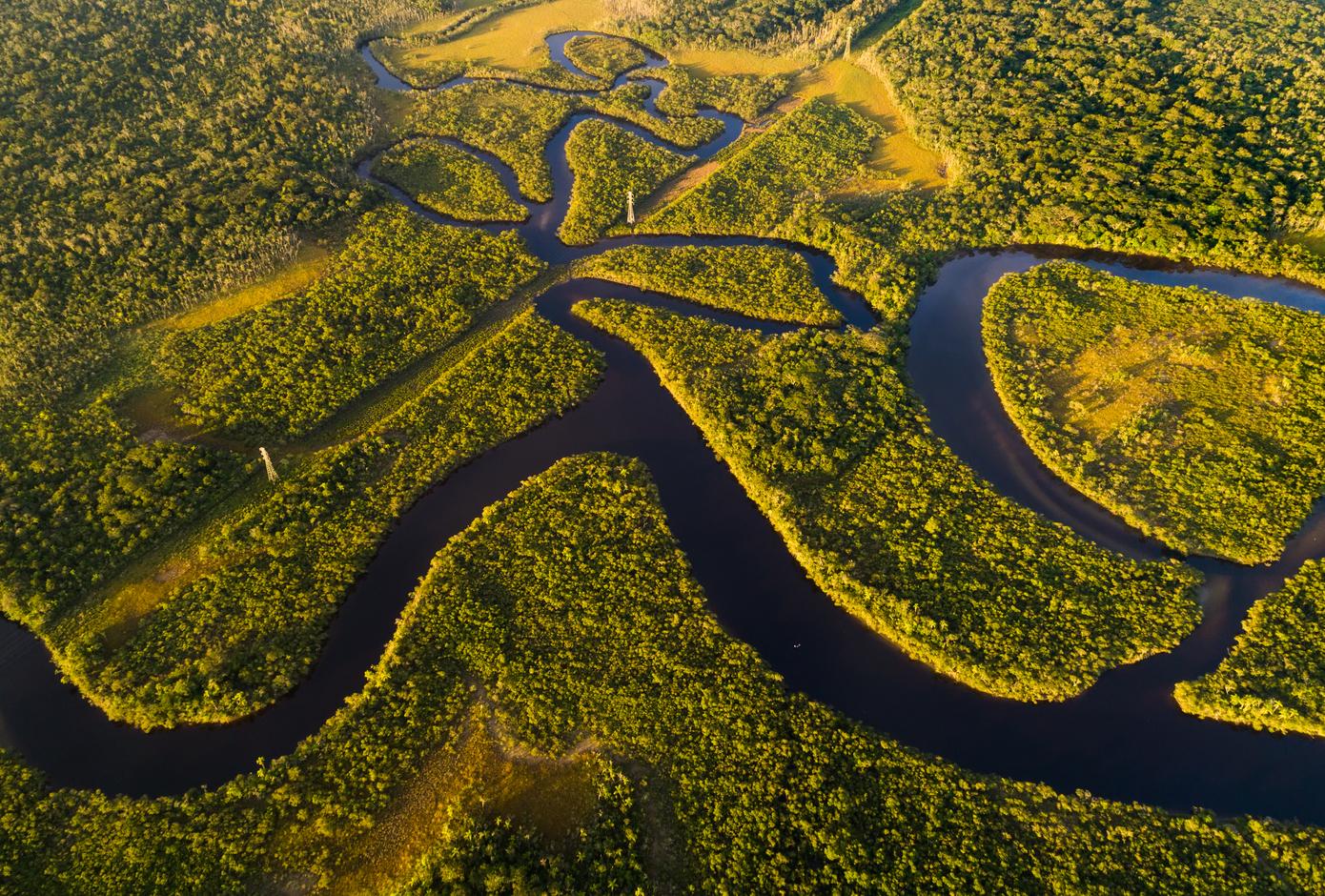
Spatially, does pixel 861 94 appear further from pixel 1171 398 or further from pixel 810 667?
pixel 810 667

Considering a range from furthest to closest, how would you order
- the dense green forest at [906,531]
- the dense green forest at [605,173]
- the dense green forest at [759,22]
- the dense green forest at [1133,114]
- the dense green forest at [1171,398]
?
the dense green forest at [759,22]
the dense green forest at [605,173]
the dense green forest at [1133,114]
the dense green forest at [1171,398]
the dense green forest at [906,531]

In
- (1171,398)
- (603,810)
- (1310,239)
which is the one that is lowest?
(1171,398)

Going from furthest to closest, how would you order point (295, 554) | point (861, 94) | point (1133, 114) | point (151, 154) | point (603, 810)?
point (861, 94) → point (1133, 114) → point (151, 154) → point (295, 554) → point (603, 810)

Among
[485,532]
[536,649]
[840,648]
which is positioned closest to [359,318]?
[485,532]

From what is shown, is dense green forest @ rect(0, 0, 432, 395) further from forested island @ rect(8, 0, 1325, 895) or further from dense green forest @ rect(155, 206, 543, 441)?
dense green forest @ rect(155, 206, 543, 441)

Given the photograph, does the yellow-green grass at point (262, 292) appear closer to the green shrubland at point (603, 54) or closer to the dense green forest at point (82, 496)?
the dense green forest at point (82, 496)

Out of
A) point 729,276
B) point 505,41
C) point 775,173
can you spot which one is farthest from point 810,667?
point 505,41

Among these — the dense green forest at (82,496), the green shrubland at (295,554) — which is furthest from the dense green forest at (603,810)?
the dense green forest at (82,496)
